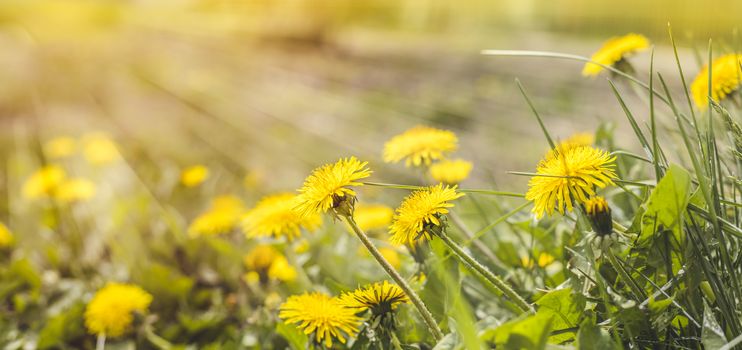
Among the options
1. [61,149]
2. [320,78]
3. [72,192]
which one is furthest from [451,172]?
[320,78]

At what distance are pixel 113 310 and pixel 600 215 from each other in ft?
2.96

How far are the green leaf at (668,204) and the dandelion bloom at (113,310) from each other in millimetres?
896

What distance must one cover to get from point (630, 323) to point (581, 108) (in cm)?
213

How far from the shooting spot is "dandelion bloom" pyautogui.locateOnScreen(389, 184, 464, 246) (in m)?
0.59

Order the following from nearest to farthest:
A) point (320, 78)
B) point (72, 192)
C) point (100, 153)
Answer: point (72, 192)
point (100, 153)
point (320, 78)

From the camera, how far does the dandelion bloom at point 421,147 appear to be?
0.83 metres

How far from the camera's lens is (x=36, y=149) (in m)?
2.59

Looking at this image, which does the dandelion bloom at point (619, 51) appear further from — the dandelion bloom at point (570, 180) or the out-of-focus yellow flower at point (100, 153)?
the out-of-focus yellow flower at point (100, 153)

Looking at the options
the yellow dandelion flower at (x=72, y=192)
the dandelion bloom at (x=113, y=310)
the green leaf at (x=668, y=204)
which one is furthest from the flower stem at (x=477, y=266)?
the yellow dandelion flower at (x=72, y=192)

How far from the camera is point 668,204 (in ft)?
1.90

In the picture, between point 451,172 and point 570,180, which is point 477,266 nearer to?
point 570,180

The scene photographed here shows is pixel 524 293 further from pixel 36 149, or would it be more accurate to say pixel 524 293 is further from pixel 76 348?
pixel 36 149

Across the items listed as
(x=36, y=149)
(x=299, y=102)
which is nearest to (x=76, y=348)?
(x=36, y=149)

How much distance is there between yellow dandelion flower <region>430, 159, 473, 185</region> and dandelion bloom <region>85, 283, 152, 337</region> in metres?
0.60
